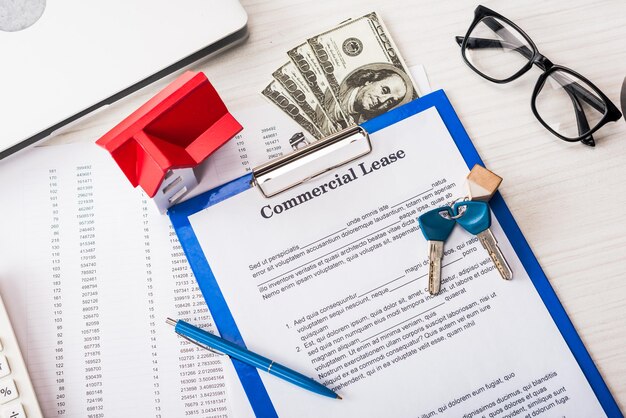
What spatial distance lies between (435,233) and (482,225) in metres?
0.05

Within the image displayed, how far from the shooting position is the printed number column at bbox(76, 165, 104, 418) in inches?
24.6

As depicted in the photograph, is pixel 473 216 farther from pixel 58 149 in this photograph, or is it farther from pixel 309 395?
pixel 58 149

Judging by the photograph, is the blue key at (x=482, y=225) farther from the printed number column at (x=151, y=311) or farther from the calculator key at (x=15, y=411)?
the calculator key at (x=15, y=411)

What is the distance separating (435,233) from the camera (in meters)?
0.64

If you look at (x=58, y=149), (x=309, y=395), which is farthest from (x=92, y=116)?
(x=309, y=395)

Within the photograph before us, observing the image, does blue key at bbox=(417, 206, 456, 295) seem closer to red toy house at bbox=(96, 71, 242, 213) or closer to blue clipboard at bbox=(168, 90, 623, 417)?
blue clipboard at bbox=(168, 90, 623, 417)

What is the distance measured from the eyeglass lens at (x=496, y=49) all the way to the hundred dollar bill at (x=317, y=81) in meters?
0.16

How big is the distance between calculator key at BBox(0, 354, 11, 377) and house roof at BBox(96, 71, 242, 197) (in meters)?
0.22

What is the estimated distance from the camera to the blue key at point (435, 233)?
63cm

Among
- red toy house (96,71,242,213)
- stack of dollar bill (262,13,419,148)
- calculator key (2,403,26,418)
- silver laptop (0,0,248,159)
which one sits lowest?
calculator key (2,403,26,418)

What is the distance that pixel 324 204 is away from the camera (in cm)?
65

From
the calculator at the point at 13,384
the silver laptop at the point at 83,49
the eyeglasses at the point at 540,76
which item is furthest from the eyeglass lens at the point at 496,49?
the calculator at the point at 13,384

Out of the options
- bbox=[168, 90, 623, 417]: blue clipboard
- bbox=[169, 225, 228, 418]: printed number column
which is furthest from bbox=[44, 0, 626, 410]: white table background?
bbox=[169, 225, 228, 418]: printed number column

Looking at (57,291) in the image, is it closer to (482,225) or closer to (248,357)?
(248,357)
